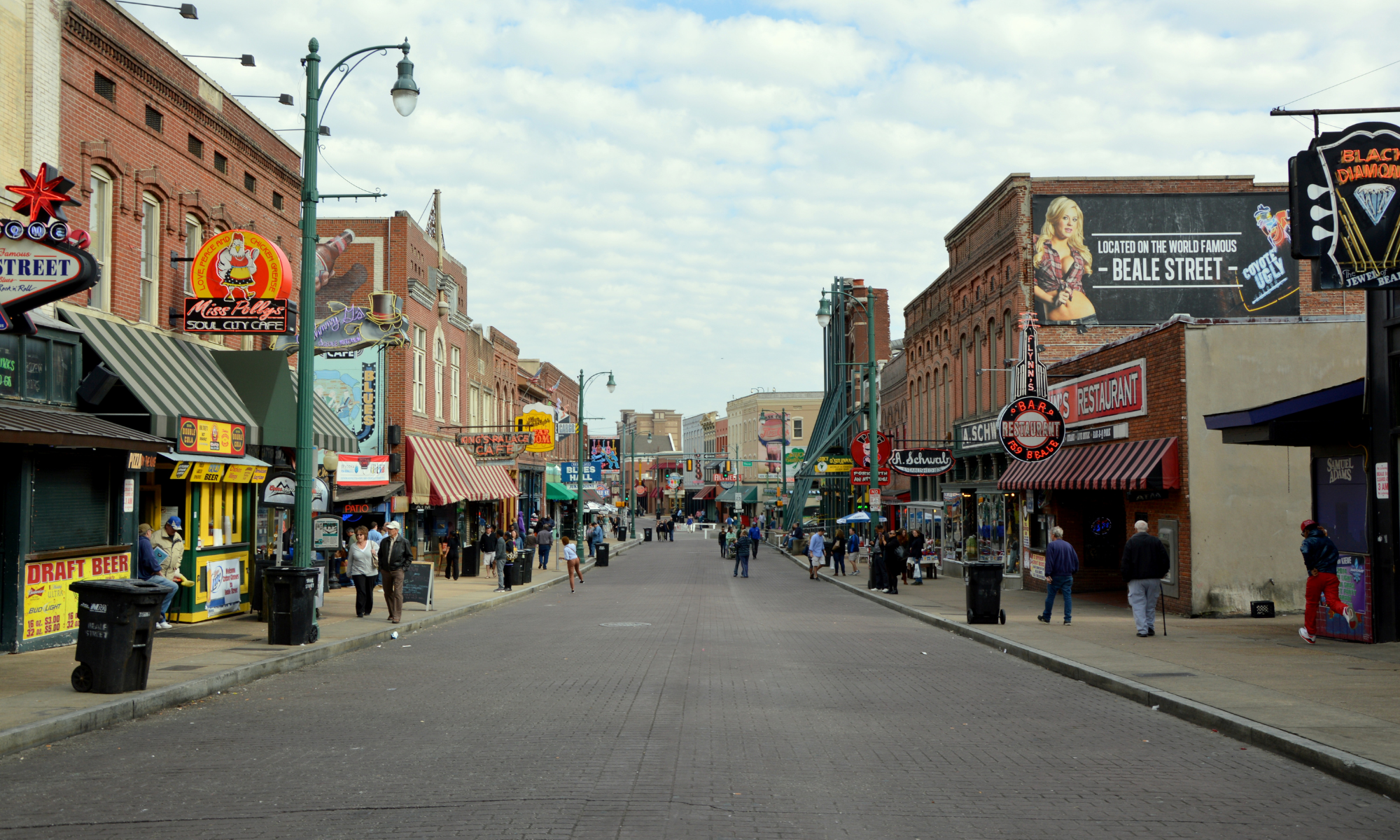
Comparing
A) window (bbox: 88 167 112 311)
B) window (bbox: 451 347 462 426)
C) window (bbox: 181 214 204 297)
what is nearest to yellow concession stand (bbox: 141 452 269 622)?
window (bbox: 88 167 112 311)

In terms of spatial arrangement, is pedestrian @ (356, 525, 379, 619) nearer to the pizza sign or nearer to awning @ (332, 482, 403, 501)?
awning @ (332, 482, 403, 501)

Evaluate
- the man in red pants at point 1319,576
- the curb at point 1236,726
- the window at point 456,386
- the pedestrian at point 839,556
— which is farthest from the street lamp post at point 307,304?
the window at point 456,386

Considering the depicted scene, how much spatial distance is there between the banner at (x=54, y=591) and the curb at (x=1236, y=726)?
39.3ft

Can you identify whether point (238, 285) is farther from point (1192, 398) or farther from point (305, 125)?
point (1192, 398)

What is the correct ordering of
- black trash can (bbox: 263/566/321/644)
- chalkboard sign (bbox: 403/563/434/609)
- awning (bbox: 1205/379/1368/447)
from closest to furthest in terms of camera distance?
black trash can (bbox: 263/566/321/644)
awning (bbox: 1205/379/1368/447)
chalkboard sign (bbox: 403/563/434/609)

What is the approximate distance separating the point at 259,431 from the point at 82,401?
4.40 metres

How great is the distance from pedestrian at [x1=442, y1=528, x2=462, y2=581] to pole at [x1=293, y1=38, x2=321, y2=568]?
62.1ft

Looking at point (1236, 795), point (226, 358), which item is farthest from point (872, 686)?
point (226, 358)

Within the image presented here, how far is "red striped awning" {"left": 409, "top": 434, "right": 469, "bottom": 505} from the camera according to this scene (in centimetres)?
3712

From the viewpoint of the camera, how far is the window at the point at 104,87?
17.9 metres

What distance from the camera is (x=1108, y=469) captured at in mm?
24219

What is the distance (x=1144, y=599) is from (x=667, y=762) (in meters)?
11.4

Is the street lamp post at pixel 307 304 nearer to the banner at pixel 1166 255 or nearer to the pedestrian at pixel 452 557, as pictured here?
the pedestrian at pixel 452 557

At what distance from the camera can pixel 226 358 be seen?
21.8 m
